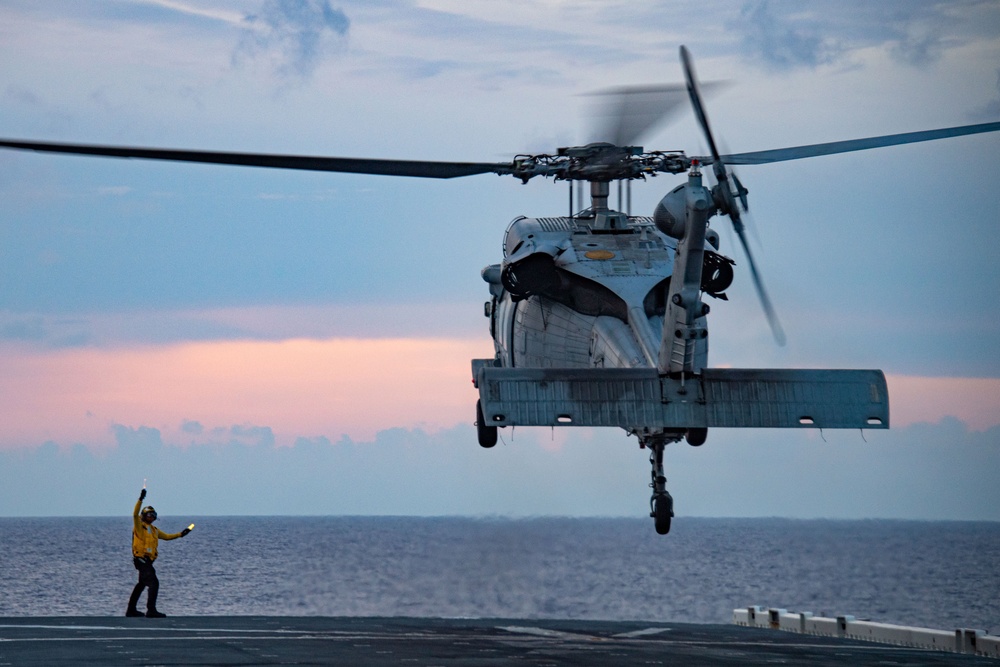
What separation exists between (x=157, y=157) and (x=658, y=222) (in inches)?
331

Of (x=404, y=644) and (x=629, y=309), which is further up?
(x=629, y=309)

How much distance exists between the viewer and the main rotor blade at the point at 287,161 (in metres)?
21.4

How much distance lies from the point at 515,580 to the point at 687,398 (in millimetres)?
83595

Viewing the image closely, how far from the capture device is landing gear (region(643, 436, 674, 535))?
24.7 m

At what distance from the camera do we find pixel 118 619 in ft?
80.6

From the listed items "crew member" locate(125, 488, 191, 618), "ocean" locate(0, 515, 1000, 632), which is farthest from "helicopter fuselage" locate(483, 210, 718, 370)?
"ocean" locate(0, 515, 1000, 632)

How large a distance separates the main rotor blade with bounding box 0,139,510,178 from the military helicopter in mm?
24

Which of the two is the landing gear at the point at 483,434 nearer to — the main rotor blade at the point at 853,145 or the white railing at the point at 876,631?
the white railing at the point at 876,631

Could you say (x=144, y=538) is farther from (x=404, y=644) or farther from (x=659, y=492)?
(x=659, y=492)

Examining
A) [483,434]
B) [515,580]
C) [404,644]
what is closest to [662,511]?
[404,644]

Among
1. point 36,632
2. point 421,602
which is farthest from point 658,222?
point 421,602

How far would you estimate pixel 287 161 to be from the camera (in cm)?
2392

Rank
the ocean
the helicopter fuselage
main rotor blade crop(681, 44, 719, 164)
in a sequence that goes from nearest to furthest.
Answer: main rotor blade crop(681, 44, 719, 164), the helicopter fuselage, the ocean

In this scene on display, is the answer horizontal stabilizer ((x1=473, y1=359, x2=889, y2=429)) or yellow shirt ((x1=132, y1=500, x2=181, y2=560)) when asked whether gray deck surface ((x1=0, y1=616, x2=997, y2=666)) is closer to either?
yellow shirt ((x1=132, y1=500, x2=181, y2=560))
